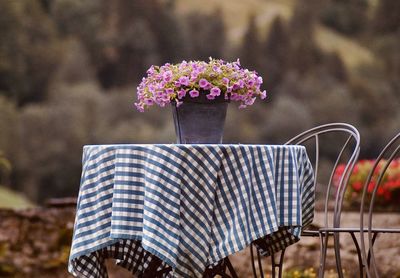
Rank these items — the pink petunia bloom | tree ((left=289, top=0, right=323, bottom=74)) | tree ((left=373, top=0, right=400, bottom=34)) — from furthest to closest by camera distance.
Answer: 1. tree ((left=289, top=0, right=323, bottom=74))
2. tree ((left=373, top=0, right=400, bottom=34))
3. the pink petunia bloom

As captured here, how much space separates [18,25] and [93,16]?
3.22 metres

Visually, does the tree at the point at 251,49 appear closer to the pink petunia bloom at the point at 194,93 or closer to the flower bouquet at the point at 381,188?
the flower bouquet at the point at 381,188

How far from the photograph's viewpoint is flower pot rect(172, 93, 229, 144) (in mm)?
3289

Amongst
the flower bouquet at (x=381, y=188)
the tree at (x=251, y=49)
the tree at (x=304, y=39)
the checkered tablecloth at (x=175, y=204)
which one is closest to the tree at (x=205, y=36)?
the tree at (x=251, y=49)

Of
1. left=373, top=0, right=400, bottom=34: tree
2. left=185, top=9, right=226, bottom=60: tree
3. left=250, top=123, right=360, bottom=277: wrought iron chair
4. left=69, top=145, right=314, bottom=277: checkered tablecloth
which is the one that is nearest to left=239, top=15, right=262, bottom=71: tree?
left=185, top=9, right=226, bottom=60: tree

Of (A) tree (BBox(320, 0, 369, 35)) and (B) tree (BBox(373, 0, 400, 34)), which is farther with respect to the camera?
(A) tree (BBox(320, 0, 369, 35))

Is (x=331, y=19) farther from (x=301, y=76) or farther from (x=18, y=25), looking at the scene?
(x=18, y=25)

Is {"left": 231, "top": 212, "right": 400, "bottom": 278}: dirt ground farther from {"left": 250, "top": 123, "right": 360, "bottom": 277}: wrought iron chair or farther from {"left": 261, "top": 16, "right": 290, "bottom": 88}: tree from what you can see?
{"left": 261, "top": 16, "right": 290, "bottom": 88}: tree

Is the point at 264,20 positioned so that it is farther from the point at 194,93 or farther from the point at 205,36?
the point at 194,93

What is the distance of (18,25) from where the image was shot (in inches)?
1158

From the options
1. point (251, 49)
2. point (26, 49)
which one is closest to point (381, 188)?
point (26, 49)

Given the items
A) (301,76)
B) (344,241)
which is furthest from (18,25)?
(344,241)

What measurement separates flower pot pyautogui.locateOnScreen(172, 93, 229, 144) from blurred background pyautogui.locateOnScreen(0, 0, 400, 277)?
21.8 m

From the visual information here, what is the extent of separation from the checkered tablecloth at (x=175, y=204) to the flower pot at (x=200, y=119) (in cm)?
25
